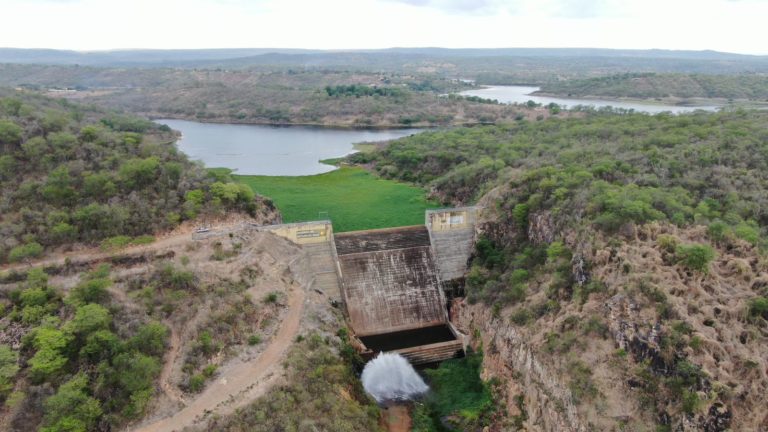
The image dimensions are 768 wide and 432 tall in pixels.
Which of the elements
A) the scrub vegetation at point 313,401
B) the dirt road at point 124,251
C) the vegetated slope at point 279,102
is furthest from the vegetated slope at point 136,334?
the vegetated slope at point 279,102

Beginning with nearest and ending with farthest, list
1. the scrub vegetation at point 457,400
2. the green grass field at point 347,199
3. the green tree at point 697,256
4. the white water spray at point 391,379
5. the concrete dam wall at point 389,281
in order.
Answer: the green tree at point 697,256
the scrub vegetation at point 457,400
the white water spray at point 391,379
the concrete dam wall at point 389,281
the green grass field at point 347,199

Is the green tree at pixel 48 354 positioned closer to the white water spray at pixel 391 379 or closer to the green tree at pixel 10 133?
the white water spray at pixel 391 379

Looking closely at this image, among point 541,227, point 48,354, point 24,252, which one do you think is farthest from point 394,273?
point 24,252

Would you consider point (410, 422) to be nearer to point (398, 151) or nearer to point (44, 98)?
point (398, 151)

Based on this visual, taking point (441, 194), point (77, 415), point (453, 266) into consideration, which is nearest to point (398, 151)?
point (441, 194)

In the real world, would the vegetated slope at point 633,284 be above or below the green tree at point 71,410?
above

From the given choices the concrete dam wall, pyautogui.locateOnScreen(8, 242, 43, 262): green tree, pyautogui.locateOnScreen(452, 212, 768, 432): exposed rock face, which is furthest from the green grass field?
pyautogui.locateOnScreen(8, 242, 43, 262): green tree

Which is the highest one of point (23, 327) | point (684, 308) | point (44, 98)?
point (44, 98)
